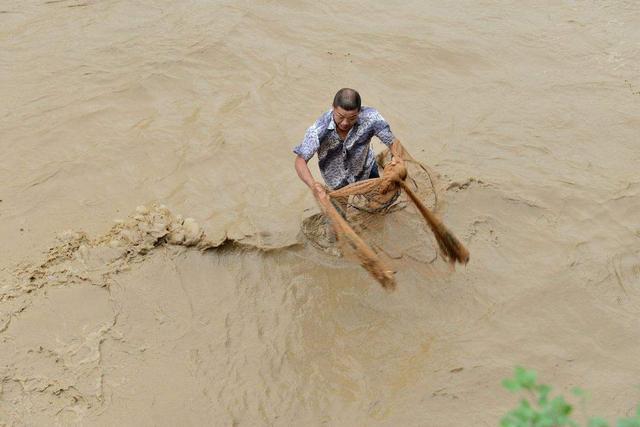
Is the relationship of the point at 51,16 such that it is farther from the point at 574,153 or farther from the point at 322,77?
the point at 574,153

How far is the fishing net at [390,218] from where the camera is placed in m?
4.29

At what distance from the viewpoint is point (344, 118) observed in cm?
427

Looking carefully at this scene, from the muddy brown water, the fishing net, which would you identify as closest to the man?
the fishing net

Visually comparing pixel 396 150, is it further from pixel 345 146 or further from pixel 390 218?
pixel 390 218

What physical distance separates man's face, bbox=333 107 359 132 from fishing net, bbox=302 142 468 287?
365 millimetres

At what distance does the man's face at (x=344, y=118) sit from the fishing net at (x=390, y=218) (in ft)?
1.20

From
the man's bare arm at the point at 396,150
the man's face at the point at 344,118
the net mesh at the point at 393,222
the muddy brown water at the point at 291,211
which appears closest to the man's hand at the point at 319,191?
the net mesh at the point at 393,222

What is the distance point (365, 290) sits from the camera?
468 centimetres

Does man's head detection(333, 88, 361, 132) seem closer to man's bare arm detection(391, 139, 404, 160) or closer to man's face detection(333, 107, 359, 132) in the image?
man's face detection(333, 107, 359, 132)

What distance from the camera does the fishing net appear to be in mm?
4285

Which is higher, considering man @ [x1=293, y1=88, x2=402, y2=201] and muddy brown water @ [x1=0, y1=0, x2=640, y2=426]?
man @ [x1=293, y1=88, x2=402, y2=201]

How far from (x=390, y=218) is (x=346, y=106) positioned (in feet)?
3.28

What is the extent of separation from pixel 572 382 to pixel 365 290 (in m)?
1.44

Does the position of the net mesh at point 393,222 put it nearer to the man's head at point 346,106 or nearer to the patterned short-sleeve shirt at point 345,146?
the patterned short-sleeve shirt at point 345,146
